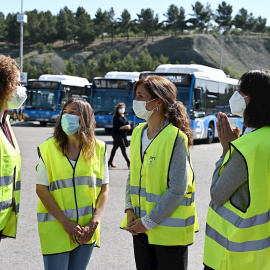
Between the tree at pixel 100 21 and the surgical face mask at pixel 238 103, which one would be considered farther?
the tree at pixel 100 21

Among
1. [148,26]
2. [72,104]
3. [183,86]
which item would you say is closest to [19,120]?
[183,86]

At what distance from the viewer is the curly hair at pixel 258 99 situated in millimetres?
2855

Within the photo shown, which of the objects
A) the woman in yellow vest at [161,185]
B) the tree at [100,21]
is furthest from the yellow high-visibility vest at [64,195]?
the tree at [100,21]

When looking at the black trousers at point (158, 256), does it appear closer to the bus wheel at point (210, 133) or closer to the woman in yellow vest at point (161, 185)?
the woman in yellow vest at point (161, 185)

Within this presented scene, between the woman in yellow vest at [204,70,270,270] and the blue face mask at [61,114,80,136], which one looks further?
the blue face mask at [61,114,80,136]

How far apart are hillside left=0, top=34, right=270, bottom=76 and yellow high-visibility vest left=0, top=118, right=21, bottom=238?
367 ft

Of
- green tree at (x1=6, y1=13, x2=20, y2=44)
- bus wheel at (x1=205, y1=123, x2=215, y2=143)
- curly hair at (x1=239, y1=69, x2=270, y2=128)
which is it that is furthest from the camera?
green tree at (x1=6, y1=13, x2=20, y2=44)

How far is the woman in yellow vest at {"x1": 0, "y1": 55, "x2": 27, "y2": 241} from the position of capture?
341 cm

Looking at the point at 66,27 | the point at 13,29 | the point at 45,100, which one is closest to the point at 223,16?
the point at 66,27

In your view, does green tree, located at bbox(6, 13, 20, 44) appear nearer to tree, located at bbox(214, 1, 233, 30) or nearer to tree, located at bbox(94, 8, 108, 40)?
tree, located at bbox(94, 8, 108, 40)

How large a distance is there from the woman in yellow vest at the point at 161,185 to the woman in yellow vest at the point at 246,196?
461 millimetres

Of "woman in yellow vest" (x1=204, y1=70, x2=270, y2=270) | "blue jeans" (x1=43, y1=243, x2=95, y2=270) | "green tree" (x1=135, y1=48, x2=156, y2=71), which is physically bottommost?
"blue jeans" (x1=43, y1=243, x2=95, y2=270)

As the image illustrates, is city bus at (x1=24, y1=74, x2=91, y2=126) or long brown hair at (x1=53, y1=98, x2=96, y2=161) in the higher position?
long brown hair at (x1=53, y1=98, x2=96, y2=161)

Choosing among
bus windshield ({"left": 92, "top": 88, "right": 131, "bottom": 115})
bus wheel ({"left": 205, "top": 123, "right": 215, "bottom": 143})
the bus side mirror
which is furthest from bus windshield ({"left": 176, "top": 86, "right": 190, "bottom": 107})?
bus windshield ({"left": 92, "top": 88, "right": 131, "bottom": 115})
